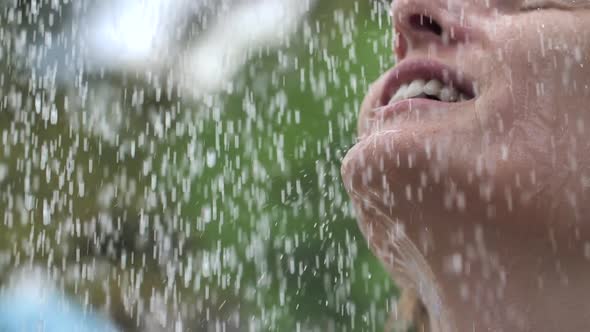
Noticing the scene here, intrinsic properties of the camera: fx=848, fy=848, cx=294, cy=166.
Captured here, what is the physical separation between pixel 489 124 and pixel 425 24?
31cm

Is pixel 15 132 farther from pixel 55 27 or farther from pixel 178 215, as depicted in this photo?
pixel 178 215

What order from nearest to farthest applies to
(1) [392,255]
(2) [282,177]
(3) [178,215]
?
(1) [392,255] < (2) [282,177] < (3) [178,215]

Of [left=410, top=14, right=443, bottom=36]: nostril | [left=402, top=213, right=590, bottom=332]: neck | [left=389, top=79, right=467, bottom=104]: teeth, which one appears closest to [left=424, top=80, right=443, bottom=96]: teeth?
[left=389, top=79, right=467, bottom=104]: teeth

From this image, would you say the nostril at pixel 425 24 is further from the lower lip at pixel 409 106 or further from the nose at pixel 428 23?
the lower lip at pixel 409 106

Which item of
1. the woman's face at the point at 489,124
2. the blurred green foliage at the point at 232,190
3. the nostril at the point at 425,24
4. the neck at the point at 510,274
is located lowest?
the blurred green foliage at the point at 232,190

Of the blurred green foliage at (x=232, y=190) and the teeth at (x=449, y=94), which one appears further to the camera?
the blurred green foliage at (x=232, y=190)

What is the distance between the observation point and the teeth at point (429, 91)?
1.85 metres

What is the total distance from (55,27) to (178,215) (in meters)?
2.13

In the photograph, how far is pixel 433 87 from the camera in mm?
1875

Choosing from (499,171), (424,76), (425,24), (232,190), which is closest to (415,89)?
(424,76)

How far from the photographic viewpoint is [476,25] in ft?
6.07

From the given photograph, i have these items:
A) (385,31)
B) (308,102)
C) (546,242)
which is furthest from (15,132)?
(546,242)

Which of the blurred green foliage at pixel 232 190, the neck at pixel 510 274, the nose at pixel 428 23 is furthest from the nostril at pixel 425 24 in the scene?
the blurred green foliage at pixel 232 190

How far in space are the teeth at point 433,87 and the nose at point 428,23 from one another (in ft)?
0.28
